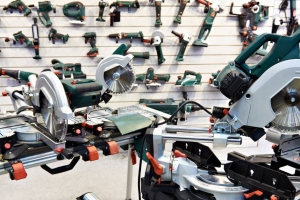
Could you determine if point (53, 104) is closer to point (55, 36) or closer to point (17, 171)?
point (17, 171)

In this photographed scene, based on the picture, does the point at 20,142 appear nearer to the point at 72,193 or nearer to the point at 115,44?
the point at 72,193

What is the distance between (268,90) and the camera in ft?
3.74

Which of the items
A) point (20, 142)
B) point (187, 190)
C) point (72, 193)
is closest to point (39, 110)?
point (20, 142)

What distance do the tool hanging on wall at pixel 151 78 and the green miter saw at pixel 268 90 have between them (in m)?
1.52

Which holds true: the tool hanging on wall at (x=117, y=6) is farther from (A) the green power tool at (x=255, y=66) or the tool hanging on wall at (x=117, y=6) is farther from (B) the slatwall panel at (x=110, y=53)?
(A) the green power tool at (x=255, y=66)

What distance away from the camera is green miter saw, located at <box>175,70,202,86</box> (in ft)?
9.02

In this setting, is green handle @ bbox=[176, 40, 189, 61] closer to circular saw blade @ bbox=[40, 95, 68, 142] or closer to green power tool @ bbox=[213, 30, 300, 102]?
green power tool @ bbox=[213, 30, 300, 102]

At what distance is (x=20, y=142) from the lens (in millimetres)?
1280

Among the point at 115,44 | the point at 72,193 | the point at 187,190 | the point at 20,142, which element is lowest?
the point at 72,193

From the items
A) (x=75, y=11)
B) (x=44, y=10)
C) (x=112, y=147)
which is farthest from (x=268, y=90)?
(x=44, y=10)

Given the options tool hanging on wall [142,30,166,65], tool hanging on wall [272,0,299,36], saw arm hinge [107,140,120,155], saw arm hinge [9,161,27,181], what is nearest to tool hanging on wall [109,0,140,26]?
tool hanging on wall [142,30,166,65]

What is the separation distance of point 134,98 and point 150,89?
0.19m

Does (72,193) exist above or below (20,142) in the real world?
below

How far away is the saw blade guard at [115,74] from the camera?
5.30ft
